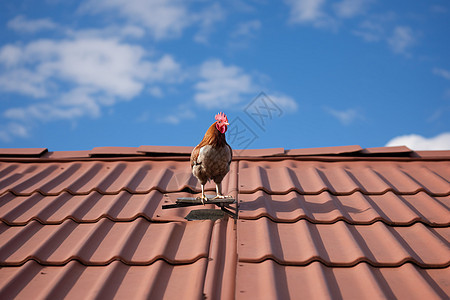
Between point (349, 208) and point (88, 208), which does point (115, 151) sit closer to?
point (88, 208)

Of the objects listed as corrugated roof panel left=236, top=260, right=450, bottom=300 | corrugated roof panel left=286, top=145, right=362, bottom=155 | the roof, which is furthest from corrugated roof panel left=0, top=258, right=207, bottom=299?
corrugated roof panel left=286, top=145, right=362, bottom=155

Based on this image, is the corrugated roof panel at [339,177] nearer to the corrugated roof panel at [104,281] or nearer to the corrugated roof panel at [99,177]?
the corrugated roof panel at [99,177]

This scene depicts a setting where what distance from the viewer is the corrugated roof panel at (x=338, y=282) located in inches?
88.7

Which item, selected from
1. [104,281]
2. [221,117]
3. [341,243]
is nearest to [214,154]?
[221,117]

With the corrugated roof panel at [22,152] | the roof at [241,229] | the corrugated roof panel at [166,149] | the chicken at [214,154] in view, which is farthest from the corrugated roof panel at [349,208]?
the corrugated roof panel at [22,152]

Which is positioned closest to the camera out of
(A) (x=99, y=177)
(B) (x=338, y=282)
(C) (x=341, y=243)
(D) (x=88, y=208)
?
(B) (x=338, y=282)

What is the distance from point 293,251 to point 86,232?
1.39 m

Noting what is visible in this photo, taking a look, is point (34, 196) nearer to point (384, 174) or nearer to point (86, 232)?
point (86, 232)

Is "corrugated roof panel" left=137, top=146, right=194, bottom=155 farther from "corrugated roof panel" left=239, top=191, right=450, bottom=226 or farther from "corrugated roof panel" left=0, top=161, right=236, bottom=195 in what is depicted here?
"corrugated roof panel" left=239, top=191, right=450, bottom=226

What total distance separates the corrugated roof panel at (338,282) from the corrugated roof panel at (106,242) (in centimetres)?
42

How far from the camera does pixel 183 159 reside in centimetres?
473

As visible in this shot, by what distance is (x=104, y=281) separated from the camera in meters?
2.46

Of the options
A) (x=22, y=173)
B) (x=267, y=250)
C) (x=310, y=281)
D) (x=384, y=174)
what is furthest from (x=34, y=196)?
(x=384, y=174)

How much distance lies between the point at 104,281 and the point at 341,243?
1387 mm
